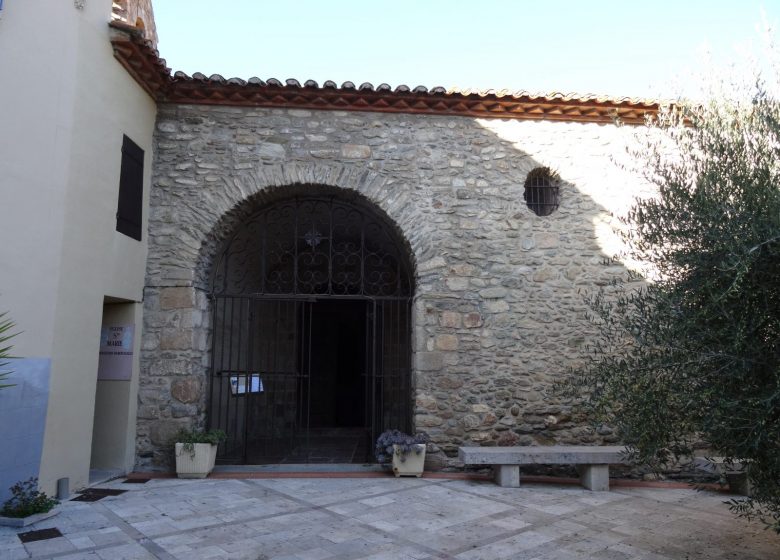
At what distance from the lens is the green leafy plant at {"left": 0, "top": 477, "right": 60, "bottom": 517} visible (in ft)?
13.2

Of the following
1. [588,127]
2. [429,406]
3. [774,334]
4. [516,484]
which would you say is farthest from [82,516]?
[588,127]

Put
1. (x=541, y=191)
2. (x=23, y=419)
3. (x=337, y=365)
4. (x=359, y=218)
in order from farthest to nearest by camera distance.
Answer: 1. (x=337, y=365)
2. (x=359, y=218)
3. (x=541, y=191)
4. (x=23, y=419)

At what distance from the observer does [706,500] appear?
5176 mm

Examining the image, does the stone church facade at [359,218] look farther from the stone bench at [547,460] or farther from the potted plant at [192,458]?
the stone bench at [547,460]

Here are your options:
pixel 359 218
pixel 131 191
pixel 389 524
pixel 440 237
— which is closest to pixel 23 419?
pixel 131 191

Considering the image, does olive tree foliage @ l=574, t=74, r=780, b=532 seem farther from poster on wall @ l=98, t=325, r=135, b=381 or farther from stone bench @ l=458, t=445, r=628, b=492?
poster on wall @ l=98, t=325, r=135, b=381

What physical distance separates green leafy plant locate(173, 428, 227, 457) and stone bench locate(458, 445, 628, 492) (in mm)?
2797

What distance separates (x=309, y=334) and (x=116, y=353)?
8.25 feet

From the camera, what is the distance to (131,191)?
5773mm

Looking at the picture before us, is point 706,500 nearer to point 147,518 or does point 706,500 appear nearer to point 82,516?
point 147,518

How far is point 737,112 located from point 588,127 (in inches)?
120

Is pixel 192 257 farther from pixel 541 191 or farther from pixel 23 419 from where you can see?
pixel 541 191

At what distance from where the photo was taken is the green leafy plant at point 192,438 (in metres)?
5.63

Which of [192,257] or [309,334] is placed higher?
[192,257]
